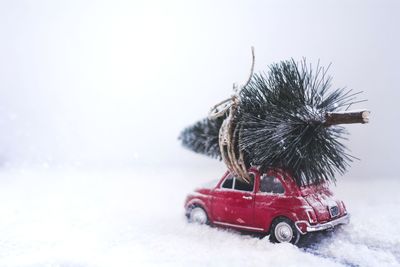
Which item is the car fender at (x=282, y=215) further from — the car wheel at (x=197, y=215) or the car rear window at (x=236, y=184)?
the car wheel at (x=197, y=215)

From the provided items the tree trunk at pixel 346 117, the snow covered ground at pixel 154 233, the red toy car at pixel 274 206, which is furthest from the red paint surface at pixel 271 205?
the tree trunk at pixel 346 117

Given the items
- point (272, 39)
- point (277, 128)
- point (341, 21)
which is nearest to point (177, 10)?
point (272, 39)

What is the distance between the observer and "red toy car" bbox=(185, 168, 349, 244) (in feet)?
8.81

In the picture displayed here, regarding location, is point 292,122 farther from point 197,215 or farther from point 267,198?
point 197,215

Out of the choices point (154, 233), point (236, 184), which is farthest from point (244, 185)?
point (154, 233)

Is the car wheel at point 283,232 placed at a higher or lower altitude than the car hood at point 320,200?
lower

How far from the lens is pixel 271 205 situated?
2.84 m

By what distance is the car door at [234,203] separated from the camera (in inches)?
116

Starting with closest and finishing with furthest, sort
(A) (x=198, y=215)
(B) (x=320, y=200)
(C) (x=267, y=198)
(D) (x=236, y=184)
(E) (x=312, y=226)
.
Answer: (E) (x=312, y=226)
(B) (x=320, y=200)
(C) (x=267, y=198)
(D) (x=236, y=184)
(A) (x=198, y=215)

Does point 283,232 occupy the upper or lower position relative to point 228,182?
lower

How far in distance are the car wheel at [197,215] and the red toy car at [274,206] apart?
20 mm

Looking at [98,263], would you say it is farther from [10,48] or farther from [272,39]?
[10,48]

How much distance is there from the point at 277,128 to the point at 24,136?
10.7 feet

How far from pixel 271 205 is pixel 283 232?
0.65 ft
